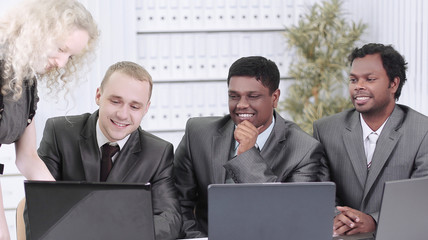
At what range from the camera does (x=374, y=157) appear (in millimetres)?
2514

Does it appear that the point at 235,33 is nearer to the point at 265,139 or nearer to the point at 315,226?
the point at 265,139

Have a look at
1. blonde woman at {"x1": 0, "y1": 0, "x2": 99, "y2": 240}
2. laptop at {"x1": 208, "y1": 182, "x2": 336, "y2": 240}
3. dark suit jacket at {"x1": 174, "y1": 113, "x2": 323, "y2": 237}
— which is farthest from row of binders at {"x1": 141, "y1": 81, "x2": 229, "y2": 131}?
laptop at {"x1": 208, "y1": 182, "x2": 336, "y2": 240}

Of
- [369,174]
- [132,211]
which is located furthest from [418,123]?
[132,211]

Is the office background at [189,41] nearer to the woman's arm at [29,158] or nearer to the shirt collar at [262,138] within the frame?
the shirt collar at [262,138]

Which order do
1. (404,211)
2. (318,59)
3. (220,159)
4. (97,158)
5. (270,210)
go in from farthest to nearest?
(318,59) → (220,159) → (97,158) → (404,211) → (270,210)

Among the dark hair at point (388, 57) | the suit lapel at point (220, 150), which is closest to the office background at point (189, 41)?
the dark hair at point (388, 57)

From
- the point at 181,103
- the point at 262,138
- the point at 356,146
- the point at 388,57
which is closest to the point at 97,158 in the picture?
the point at 262,138

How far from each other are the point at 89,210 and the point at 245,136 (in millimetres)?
1023

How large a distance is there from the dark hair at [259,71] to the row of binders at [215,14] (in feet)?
8.27

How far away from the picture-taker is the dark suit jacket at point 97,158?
95.9 inches

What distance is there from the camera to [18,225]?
2281 mm

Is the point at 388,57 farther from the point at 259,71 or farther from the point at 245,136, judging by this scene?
the point at 245,136

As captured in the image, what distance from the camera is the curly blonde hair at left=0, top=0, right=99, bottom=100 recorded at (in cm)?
179

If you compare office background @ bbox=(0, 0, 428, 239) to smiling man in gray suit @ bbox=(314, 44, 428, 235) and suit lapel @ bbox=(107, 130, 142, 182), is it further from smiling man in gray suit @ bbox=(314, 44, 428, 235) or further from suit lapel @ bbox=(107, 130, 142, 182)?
suit lapel @ bbox=(107, 130, 142, 182)
